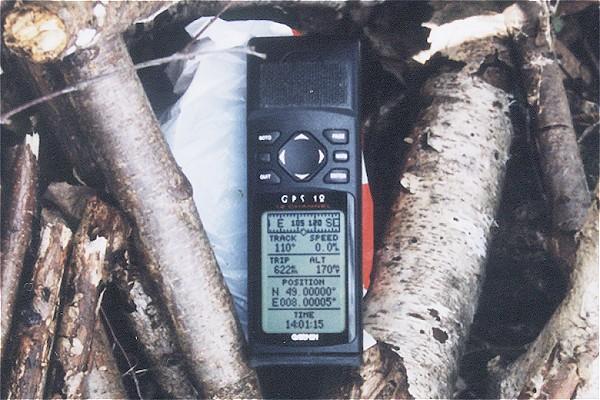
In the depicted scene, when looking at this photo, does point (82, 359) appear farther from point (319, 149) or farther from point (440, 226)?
point (440, 226)

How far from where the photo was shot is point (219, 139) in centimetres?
122

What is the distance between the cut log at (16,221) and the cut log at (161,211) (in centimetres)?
8

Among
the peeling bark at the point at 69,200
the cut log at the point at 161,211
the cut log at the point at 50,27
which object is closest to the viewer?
the cut log at the point at 50,27

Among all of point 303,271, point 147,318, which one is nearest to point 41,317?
point 147,318

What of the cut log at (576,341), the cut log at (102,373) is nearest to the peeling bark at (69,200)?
the cut log at (102,373)

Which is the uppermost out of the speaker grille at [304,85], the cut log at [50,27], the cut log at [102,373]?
the cut log at [50,27]

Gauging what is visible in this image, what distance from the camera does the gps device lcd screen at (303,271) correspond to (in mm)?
1135

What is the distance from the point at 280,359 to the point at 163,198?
0.89ft

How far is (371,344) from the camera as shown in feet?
3.72

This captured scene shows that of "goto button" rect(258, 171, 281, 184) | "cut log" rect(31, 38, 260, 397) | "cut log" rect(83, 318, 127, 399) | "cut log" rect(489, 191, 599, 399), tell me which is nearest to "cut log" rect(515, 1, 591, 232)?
"cut log" rect(489, 191, 599, 399)

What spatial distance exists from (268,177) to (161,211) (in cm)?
19

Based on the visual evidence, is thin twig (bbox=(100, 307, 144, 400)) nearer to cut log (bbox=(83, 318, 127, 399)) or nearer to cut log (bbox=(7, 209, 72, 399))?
cut log (bbox=(83, 318, 127, 399))

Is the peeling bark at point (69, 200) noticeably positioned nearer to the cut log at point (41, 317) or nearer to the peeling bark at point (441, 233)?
the cut log at point (41, 317)

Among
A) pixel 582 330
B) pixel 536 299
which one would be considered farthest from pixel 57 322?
pixel 536 299
